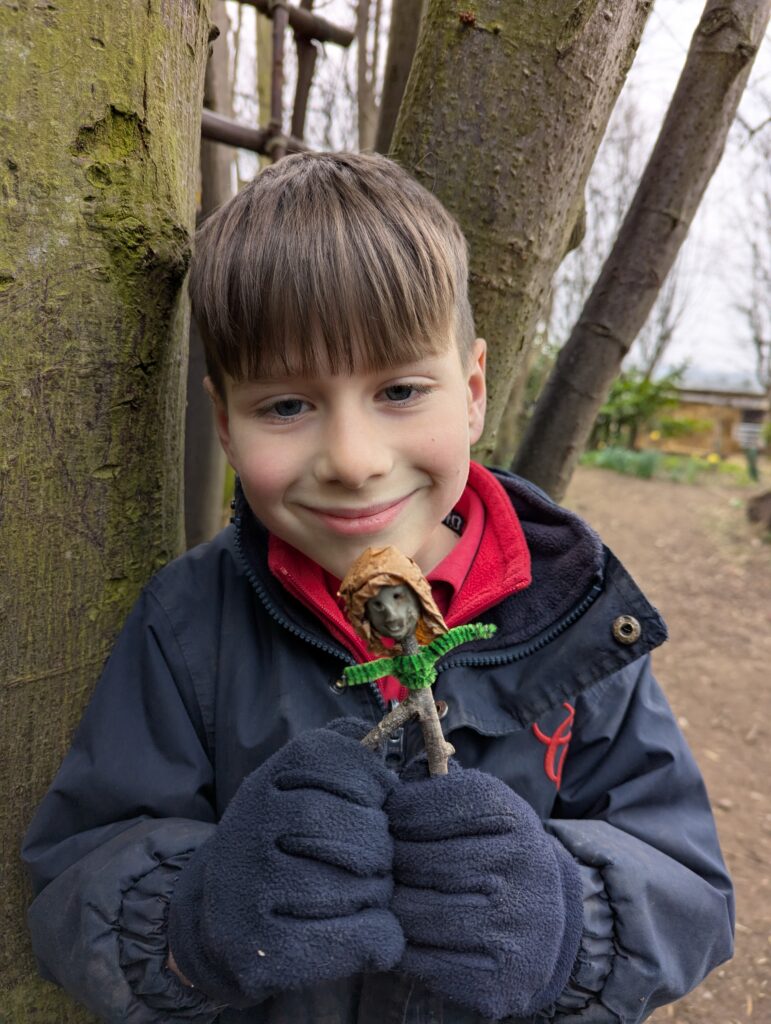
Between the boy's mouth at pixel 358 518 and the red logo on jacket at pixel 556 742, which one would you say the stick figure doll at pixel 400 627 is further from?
the red logo on jacket at pixel 556 742

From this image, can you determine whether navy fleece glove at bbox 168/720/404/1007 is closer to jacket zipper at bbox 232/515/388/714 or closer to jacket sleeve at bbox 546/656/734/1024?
jacket zipper at bbox 232/515/388/714

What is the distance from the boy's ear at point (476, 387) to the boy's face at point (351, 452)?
0.18m

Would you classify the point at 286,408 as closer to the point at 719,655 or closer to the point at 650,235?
the point at 650,235

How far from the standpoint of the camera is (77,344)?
50.1 inches

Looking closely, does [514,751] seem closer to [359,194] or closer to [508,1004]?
[508,1004]

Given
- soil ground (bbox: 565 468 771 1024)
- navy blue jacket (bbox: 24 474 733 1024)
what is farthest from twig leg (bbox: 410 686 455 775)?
soil ground (bbox: 565 468 771 1024)

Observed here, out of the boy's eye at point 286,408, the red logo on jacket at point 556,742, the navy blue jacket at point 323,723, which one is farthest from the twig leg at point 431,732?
the boy's eye at point 286,408

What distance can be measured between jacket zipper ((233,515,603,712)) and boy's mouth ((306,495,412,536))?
0.24 metres

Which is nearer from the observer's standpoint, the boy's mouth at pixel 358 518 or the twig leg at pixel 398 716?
the twig leg at pixel 398 716

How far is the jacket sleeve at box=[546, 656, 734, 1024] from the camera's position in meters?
1.25

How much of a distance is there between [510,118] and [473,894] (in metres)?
1.49

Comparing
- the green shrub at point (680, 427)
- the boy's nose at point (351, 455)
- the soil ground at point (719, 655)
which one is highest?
the boy's nose at point (351, 455)

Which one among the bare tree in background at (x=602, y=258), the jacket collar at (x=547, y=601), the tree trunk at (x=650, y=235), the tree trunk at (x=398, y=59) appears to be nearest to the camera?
the jacket collar at (x=547, y=601)

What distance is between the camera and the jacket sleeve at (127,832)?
1.23 meters
